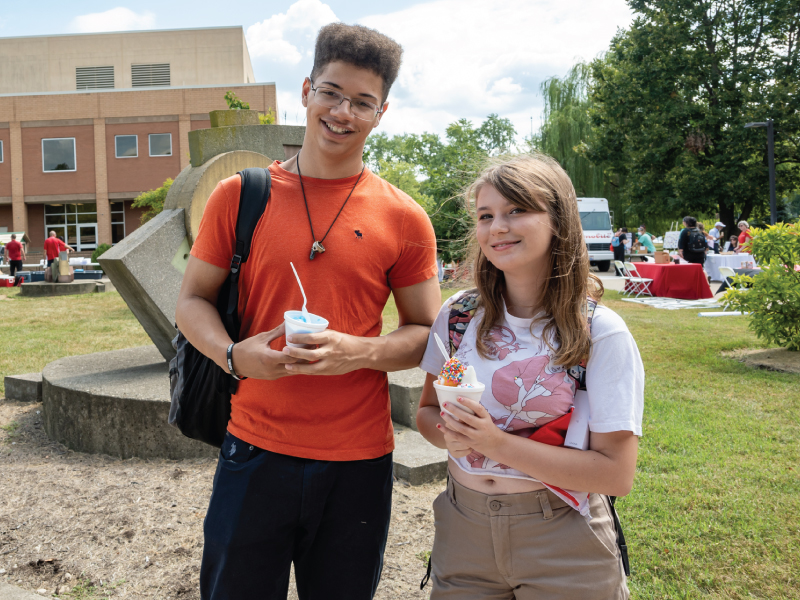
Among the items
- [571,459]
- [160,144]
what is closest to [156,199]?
[160,144]

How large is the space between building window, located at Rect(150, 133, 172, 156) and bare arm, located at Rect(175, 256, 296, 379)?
36122 mm

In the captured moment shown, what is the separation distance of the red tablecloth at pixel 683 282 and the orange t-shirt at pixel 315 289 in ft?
50.0

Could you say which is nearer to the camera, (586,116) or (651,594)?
(651,594)

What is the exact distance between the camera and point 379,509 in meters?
2.01

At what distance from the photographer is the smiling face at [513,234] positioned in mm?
1812

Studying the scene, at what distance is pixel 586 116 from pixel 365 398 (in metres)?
34.6

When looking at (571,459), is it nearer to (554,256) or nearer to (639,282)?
(554,256)

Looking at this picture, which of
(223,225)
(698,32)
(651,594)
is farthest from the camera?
(698,32)

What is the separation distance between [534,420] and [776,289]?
770 cm

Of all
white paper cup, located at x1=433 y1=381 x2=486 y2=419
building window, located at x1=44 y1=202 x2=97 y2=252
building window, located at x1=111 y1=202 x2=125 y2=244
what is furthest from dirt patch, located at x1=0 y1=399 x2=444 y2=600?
building window, located at x1=44 y1=202 x2=97 y2=252

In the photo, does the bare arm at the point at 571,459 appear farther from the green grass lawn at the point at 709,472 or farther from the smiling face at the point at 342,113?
the green grass lawn at the point at 709,472

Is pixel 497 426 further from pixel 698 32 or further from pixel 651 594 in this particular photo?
pixel 698 32

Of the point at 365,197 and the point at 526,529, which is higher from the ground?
the point at 365,197

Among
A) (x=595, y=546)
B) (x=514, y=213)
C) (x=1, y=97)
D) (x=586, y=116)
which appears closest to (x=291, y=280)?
(x=514, y=213)
